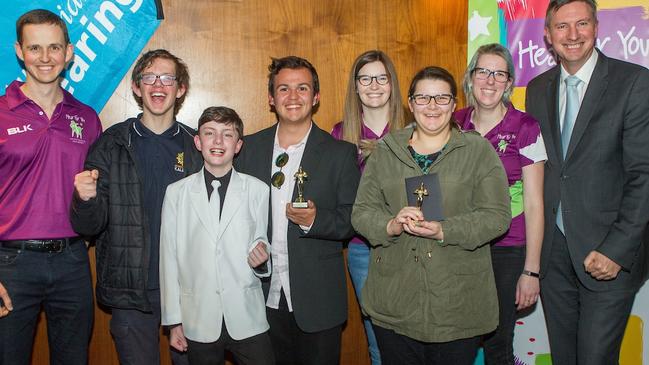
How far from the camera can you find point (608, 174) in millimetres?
2703

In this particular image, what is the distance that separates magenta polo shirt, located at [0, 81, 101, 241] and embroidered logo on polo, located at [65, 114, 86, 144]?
0.12ft

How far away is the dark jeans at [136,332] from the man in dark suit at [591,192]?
192 centimetres

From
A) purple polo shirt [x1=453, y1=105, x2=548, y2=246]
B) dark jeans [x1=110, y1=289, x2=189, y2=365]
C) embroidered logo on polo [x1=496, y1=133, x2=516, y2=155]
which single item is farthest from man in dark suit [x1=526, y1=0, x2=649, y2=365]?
dark jeans [x1=110, y1=289, x2=189, y2=365]

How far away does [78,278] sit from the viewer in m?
2.79

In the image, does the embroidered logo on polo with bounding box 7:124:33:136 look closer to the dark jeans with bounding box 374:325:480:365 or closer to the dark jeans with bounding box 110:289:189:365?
the dark jeans with bounding box 110:289:189:365

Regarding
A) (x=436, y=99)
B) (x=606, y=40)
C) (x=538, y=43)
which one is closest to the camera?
(x=436, y=99)

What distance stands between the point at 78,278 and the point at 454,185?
1.84m

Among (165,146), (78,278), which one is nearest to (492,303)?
(165,146)

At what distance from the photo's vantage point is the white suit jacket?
2.50 m

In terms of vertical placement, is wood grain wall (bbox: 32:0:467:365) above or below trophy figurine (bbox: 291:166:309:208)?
above

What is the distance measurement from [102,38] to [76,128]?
84cm

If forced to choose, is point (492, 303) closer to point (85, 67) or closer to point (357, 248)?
point (357, 248)

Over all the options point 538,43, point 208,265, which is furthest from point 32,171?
point 538,43

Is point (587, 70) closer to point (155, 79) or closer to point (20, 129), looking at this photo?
point (155, 79)
